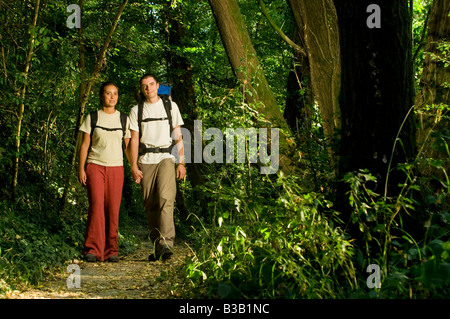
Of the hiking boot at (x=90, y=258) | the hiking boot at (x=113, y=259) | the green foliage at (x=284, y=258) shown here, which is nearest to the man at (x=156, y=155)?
the hiking boot at (x=113, y=259)

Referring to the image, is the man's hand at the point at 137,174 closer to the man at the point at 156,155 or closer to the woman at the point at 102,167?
the man at the point at 156,155

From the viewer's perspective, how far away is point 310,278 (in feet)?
12.4

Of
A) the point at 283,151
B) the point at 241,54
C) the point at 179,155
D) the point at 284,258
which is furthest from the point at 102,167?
the point at 284,258

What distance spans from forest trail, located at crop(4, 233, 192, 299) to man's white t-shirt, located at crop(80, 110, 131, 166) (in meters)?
1.39

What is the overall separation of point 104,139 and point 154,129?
26.8 inches

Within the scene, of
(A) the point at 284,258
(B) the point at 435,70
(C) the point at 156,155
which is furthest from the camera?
(C) the point at 156,155

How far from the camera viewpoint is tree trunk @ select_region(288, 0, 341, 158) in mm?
7484

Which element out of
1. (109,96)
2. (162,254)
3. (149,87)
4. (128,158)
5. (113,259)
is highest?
(149,87)

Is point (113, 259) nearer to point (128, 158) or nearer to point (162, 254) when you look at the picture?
point (162, 254)

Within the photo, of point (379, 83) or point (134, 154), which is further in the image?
point (134, 154)

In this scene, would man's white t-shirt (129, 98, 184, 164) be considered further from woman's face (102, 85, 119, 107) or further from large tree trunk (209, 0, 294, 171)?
large tree trunk (209, 0, 294, 171)

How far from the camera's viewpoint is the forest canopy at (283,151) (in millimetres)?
3943

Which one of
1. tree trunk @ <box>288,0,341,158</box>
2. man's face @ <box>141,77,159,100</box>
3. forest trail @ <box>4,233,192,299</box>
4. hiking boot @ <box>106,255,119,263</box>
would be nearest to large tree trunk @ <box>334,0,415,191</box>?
forest trail @ <box>4,233,192,299</box>

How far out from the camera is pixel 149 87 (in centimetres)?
737
